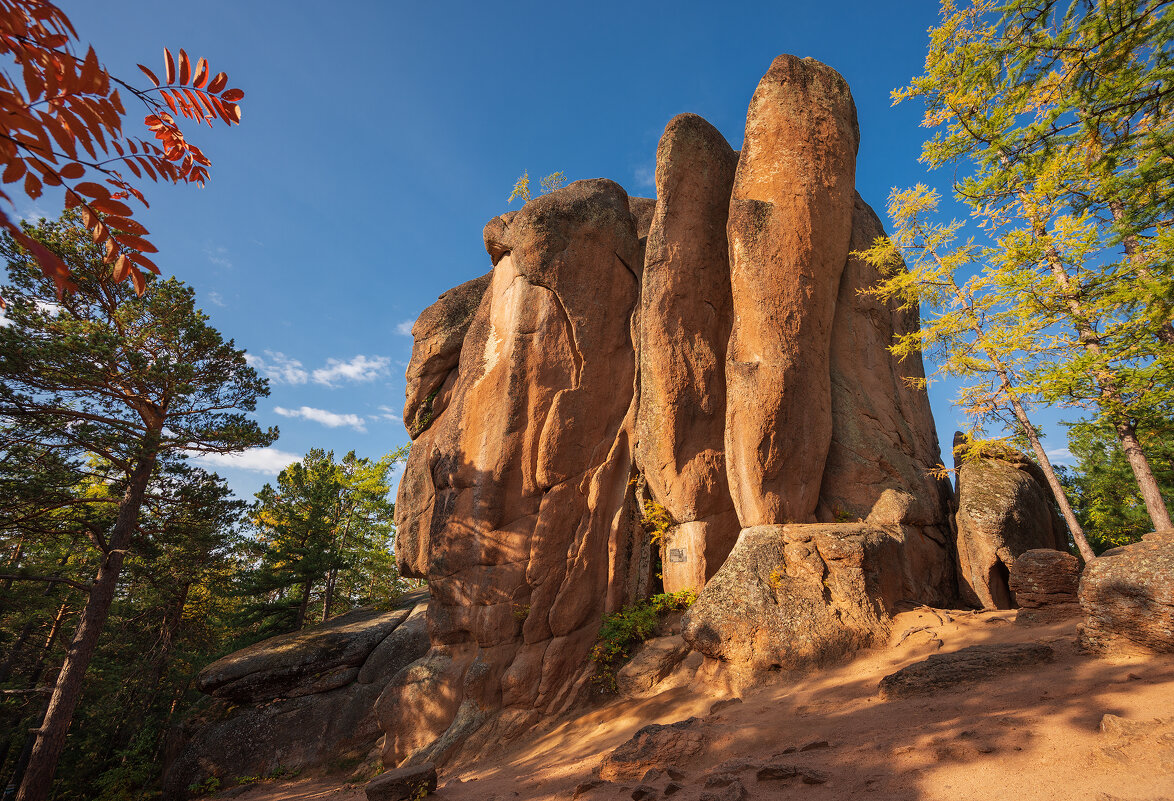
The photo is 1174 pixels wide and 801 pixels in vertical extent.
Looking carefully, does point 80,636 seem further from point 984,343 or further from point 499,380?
point 984,343

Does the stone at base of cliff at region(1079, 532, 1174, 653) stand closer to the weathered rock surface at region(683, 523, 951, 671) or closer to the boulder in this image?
the weathered rock surface at region(683, 523, 951, 671)

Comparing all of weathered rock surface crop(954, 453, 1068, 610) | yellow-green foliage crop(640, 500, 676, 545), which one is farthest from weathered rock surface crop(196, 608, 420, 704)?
weathered rock surface crop(954, 453, 1068, 610)

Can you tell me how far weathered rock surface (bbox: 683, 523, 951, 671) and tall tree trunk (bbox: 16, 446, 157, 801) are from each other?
14477mm

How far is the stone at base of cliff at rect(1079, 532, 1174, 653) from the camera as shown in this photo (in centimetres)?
528

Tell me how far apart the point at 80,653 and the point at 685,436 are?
1530 cm

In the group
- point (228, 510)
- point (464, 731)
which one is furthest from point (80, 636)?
point (464, 731)

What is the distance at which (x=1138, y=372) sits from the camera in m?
10.2

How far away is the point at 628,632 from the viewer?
11922 mm

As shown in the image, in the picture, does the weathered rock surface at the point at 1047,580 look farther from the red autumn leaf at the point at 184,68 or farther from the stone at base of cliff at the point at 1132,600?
the red autumn leaf at the point at 184,68

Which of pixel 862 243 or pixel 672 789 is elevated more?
pixel 862 243

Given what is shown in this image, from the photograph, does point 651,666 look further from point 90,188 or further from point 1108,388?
point 90,188

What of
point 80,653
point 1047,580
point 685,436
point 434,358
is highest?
point 434,358

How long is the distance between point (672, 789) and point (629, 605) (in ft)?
26.1

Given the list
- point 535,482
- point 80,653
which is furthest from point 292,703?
point 535,482
